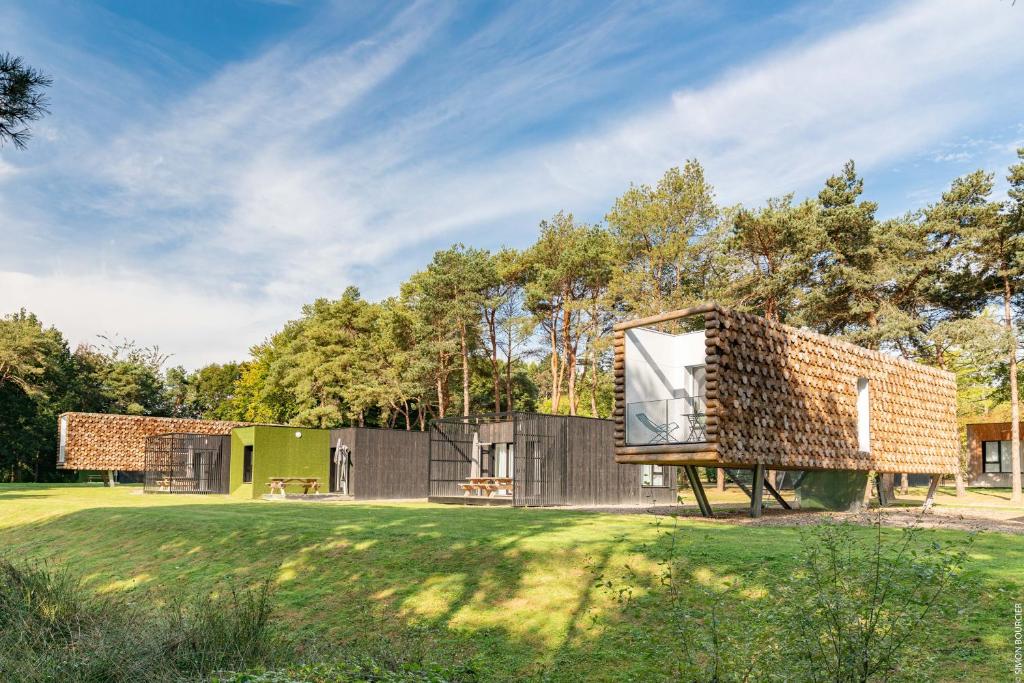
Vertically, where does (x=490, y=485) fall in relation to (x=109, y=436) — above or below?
below

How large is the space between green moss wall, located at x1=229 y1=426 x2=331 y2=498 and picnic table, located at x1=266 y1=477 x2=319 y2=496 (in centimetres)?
26

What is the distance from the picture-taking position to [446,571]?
8.88 metres

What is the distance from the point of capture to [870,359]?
15633 mm

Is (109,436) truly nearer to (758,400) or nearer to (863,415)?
(758,400)

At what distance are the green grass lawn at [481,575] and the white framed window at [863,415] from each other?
4.83 m

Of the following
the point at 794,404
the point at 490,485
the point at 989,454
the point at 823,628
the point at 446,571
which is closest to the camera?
the point at 823,628

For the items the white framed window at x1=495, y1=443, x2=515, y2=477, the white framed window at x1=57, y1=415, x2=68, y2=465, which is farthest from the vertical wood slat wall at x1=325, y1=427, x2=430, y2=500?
the white framed window at x1=57, y1=415, x2=68, y2=465

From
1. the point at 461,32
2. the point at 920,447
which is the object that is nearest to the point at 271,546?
the point at 461,32

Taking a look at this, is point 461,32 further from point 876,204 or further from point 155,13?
point 876,204

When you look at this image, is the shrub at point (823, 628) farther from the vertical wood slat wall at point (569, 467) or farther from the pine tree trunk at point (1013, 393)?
the pine tree trunk at point (1013, 393)

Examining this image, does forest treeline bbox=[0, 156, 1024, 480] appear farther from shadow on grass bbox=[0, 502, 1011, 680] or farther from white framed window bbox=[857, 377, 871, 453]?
shadow on grass bbox=[0, 502, 1011, 680]

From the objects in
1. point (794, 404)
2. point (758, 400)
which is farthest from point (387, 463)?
point (758, 400)

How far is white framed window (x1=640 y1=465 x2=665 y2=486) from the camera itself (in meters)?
21.8

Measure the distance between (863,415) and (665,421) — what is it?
15.0ft
